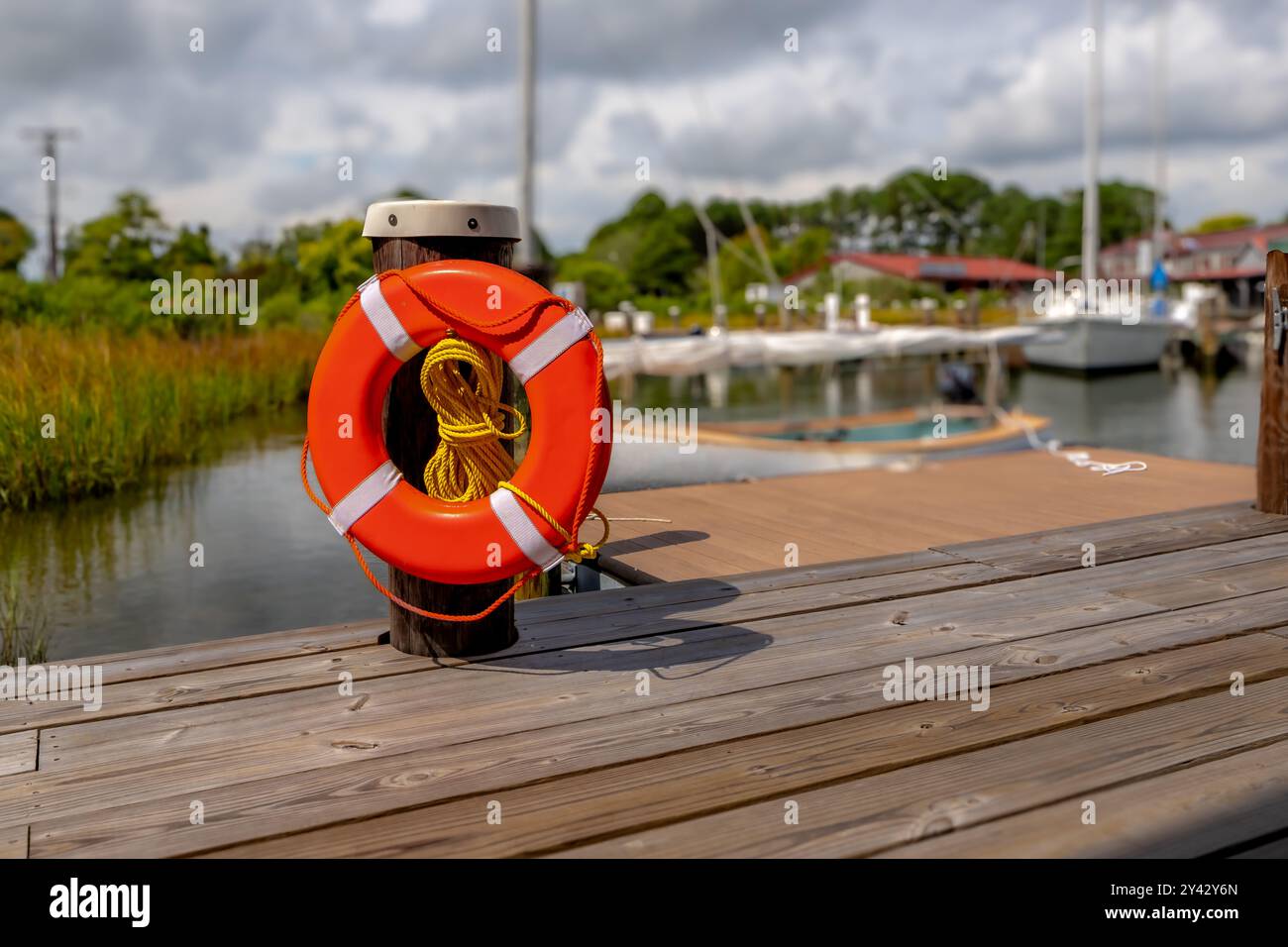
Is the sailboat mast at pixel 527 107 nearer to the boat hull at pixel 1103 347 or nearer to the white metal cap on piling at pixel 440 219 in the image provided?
the white metal cap on piling at pixel 440 219

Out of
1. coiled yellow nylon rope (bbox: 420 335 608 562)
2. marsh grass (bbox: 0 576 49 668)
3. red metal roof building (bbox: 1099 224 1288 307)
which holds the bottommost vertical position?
marsh grass (bbox: 0 576 49 668)

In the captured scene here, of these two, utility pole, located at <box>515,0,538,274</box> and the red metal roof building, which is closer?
utility pole, located at <box>515,0,538,274</box>

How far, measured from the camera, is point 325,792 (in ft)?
6.23

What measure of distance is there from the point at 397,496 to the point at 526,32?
307 inches

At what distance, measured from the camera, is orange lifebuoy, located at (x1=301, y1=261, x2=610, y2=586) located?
2.41 meters

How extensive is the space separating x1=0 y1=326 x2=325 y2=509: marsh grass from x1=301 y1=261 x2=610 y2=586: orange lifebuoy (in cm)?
471

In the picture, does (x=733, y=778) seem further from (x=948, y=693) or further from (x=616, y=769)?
(x=948, y=693)

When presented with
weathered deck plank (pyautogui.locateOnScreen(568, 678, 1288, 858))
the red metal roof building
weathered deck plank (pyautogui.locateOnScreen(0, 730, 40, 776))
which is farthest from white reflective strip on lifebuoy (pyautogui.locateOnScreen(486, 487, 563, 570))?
the red metal roof building

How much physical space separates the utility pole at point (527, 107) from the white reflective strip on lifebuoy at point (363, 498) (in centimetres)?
674

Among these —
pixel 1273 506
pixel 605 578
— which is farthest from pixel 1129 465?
pixel 605 578

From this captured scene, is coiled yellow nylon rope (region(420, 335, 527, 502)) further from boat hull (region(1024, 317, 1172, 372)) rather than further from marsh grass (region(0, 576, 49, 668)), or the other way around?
boat hull (region(1024, 317, 1172, 372))

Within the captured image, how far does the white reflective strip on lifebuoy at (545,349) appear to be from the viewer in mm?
2424

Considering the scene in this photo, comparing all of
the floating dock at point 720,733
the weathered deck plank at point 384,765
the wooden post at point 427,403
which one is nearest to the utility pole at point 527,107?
the floating dock at point 720,733

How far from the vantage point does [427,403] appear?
253 cm
